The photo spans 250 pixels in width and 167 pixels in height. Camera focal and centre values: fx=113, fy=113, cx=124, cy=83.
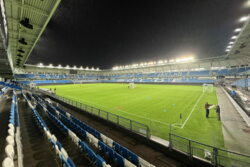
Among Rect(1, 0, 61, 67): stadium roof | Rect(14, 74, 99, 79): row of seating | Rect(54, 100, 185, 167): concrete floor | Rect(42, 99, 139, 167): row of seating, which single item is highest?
Rect(1, 0, 61, 67): stadium roof

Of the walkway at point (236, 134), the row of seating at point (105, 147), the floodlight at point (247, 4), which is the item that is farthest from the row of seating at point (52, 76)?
the floodlight at point (247, 4)

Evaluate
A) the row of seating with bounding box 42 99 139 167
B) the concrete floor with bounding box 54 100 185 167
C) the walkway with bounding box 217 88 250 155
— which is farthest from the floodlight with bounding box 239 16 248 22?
the row of seating with bounding box 42 99 139 167

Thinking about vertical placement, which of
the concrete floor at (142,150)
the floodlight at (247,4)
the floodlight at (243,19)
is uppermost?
the floodlight at (243,19)

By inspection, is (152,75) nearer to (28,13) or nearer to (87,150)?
(28,13)

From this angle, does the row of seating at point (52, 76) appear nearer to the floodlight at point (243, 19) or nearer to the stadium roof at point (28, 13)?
the stadium roof at point (28, 13)

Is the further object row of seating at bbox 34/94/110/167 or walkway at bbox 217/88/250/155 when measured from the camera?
walkway at bbox 217/88/250/155

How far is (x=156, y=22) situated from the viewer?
43.9 feet

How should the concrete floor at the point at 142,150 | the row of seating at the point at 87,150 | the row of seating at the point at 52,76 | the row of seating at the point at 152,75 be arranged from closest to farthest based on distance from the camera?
the row of seating at the point at 87,150
the concrete floor at the point at 142,150
the row of seating at the point at 152,75
the row of seating at the point at 52,76

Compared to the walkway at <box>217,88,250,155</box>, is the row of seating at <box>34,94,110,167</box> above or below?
above

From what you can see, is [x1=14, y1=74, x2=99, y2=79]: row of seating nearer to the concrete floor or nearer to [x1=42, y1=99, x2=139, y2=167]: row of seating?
[x1=42, y1=99, x2=139, y2=167]: row of seating

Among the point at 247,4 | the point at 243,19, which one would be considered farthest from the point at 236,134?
the point at 243,19

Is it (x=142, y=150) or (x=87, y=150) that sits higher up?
(x=87, y=150)

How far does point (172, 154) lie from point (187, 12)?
39.7 ft

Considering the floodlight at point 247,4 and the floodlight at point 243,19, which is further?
the floodlight at point 243,19
